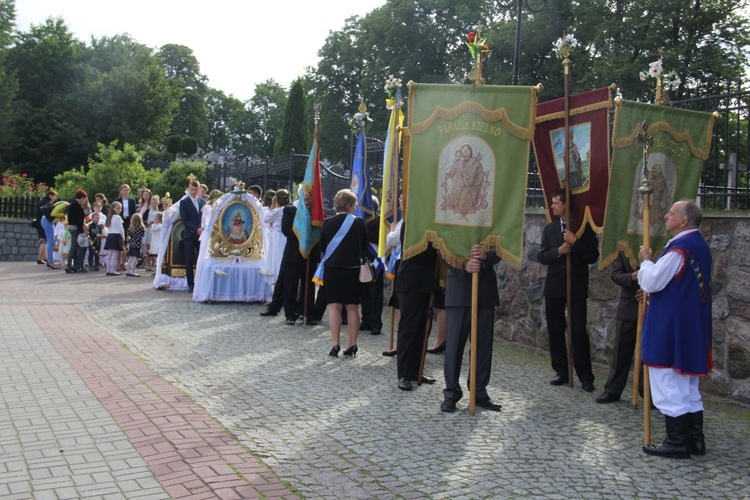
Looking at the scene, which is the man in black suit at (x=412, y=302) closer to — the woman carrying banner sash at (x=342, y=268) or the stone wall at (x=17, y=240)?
the woman carrying banner sash at (x=342, y=268)

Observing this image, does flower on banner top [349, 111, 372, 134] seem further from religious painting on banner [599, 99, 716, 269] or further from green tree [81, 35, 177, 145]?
green tree [81, 35, 177, 145]

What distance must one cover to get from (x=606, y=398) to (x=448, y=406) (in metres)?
1.65

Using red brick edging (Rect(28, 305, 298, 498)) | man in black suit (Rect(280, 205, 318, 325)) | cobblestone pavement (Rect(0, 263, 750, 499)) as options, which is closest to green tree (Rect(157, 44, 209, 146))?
man in black suit (Rect(280, 205, 318, 325))

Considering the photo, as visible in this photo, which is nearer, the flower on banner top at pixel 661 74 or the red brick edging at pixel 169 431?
the red brick edging at pixel 169 431

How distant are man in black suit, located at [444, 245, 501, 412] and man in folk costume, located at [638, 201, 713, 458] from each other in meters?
1.55

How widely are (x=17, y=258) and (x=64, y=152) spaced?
27.0m

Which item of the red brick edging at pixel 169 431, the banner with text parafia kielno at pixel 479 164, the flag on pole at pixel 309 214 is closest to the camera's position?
the red brick edging at pixel 169 431

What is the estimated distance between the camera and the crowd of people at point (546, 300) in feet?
19.1

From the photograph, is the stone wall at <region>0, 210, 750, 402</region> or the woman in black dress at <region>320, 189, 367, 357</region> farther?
the woman in black dress at <region>320, 189, 367, 357</region>

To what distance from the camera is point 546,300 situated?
27.8 ft

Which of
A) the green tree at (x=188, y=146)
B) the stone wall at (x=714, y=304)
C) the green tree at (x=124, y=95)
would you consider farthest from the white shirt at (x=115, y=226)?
the green tree at (x=188, y=146)

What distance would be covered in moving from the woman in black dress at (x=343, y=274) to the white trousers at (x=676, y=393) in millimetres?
4108

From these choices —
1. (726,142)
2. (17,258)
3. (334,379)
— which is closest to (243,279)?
(334,379)

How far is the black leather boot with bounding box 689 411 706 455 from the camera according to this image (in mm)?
5887
